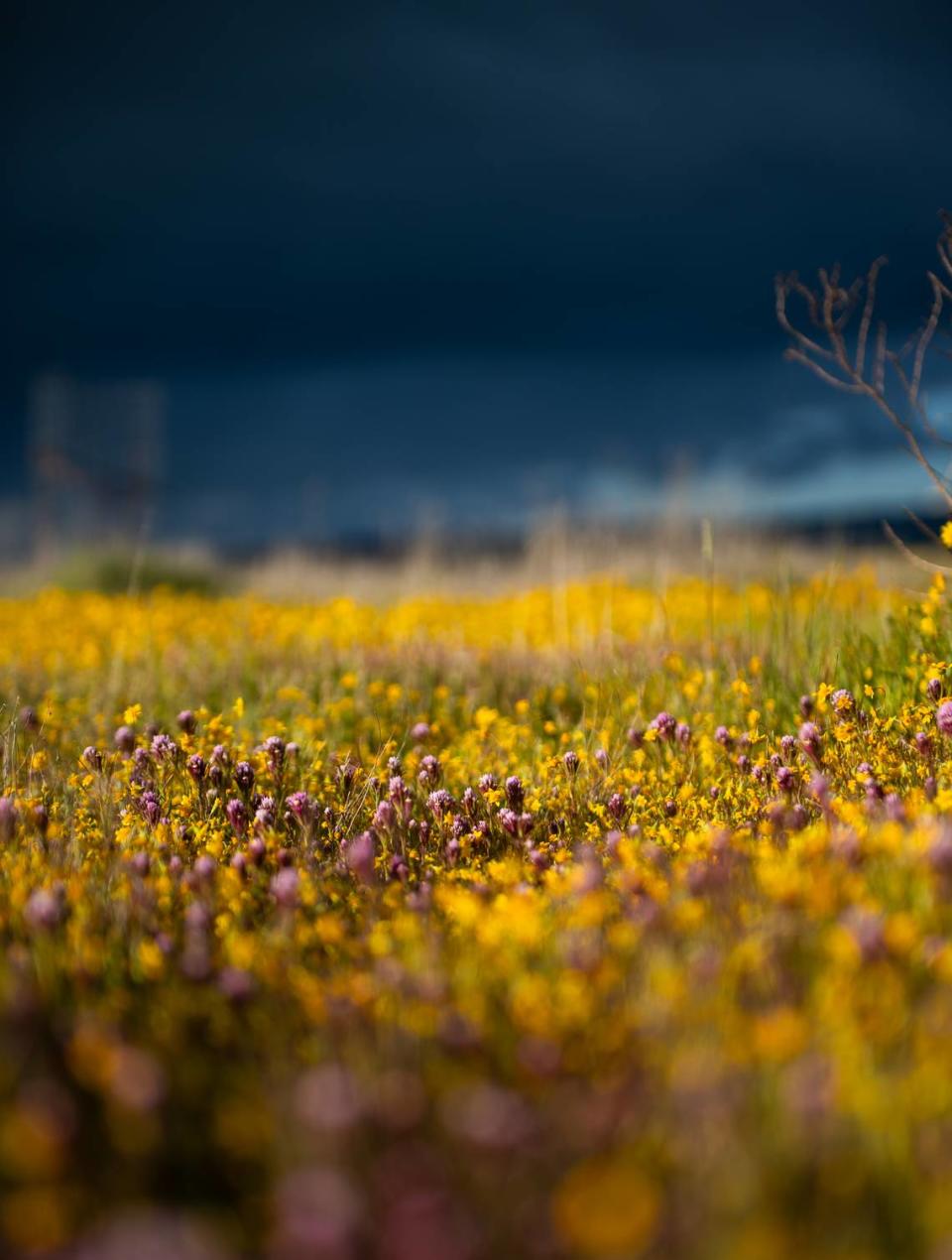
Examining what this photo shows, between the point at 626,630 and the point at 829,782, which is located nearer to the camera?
the point at 829,782

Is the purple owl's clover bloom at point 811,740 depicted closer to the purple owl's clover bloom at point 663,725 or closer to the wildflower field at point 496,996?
the wildflower field at point 496,996

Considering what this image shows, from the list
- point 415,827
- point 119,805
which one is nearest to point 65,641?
point 119,805

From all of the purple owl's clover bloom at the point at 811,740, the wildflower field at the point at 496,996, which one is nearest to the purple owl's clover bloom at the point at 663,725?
the wildflower field at the point at 496,996

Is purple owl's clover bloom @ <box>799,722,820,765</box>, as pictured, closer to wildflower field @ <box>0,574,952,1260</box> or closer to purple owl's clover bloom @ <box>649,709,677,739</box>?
wildflower field @ <box>0,574,952,1260</box>

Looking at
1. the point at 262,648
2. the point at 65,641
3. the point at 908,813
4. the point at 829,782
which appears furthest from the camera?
the point at 65,641

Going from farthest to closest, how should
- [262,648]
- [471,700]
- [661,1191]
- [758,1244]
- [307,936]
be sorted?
[262,648] < [471,700] < [307,936] < [661,1191] < [758,1244]

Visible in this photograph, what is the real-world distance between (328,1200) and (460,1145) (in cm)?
34

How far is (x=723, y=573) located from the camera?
13.7 meters

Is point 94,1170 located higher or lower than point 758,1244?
lower

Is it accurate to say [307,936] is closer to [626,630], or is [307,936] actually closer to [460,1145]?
[460,1145]

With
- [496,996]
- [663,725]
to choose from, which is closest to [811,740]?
[663,725]

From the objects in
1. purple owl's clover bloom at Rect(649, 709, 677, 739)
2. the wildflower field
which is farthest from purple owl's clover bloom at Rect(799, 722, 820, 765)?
purple owl's clover bloom at Rect(649, 709, 677, 739)

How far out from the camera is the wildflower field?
1.46m

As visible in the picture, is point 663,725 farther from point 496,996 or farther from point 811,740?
point 496,996
